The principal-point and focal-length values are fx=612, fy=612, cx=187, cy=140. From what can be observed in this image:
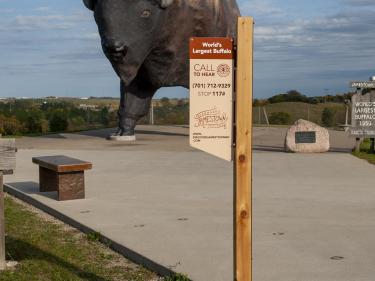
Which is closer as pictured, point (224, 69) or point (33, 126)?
point (224, 69)

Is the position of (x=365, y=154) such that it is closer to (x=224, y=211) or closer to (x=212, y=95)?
(x=224, y=211)

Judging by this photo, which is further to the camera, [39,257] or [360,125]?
[360,125]

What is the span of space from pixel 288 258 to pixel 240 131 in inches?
72.1

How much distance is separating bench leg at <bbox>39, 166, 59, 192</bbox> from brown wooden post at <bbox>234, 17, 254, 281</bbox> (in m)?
5.23

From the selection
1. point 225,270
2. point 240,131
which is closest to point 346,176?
point 225,270

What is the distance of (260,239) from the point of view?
591 centimetres

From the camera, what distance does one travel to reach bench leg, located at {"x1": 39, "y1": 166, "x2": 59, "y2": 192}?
8742 mm

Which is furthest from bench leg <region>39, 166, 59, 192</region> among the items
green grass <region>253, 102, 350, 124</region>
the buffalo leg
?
green grass <region>253, 102, 350, 124</region>

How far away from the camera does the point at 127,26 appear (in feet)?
50.0

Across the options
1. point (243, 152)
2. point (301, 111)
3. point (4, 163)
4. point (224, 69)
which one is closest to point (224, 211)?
point (4, 163)

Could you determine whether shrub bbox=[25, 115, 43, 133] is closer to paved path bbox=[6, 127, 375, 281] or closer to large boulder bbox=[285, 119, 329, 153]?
paved path bbox=[6, 127, 375, 281]

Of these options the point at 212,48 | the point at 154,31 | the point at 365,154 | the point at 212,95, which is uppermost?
the point at 154,31

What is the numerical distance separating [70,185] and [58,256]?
2.65m

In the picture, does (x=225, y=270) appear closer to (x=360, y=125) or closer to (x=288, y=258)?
(x=288, y=258)
